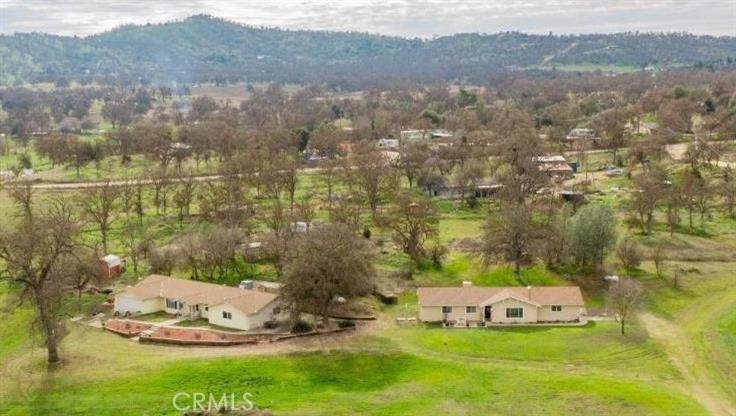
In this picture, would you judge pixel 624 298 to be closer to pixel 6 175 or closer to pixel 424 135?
pixel 424 135

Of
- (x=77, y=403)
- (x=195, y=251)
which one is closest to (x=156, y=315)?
(x=195, y=251)

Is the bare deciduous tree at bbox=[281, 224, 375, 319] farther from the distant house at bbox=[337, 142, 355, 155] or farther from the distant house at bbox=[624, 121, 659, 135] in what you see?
the distant house at bbox=[624, 121, 659, 135]

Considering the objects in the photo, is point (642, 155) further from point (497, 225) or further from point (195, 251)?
point (195, 251)

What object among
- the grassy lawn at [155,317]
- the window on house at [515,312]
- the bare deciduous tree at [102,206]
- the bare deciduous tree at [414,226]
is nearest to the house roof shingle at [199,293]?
the grassy lawn at [155,317]

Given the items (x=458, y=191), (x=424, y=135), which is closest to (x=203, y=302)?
(x=458, y=191)

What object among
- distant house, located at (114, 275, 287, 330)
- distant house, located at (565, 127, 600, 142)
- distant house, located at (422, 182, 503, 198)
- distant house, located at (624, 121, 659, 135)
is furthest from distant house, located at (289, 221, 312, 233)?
distant house, located at (624, 121, 659, 135)

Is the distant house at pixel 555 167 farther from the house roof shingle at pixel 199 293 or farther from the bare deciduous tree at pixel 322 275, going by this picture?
the house roof shingle at pixel 199 293

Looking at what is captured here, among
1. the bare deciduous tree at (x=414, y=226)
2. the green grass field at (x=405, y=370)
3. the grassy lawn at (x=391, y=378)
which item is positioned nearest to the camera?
the grassy lawn at (x=391, y=378)
